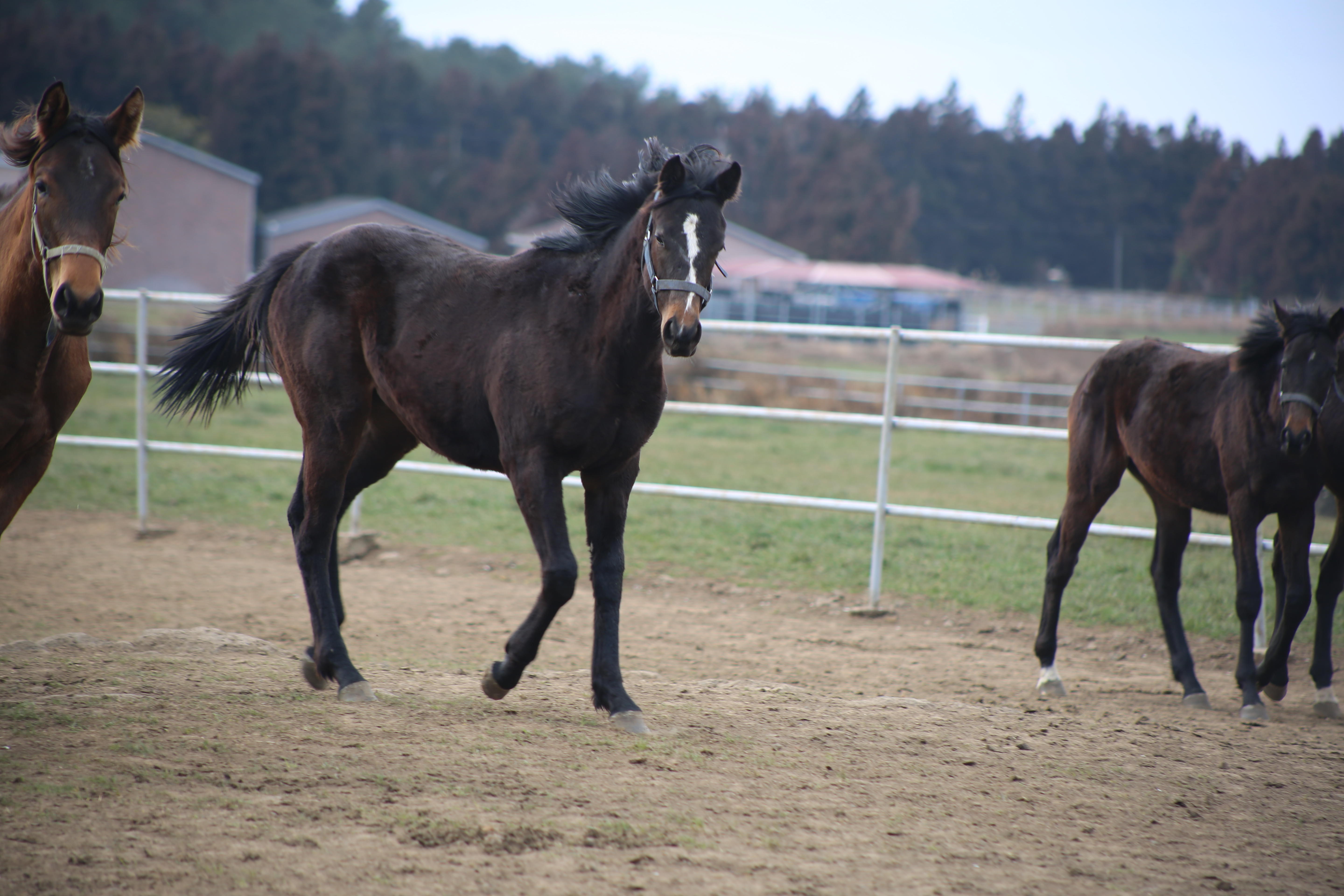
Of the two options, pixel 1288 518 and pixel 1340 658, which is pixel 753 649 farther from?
pixel 1340 658

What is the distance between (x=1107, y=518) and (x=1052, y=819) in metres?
8.49

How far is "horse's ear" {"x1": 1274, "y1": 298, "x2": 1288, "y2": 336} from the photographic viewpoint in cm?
466

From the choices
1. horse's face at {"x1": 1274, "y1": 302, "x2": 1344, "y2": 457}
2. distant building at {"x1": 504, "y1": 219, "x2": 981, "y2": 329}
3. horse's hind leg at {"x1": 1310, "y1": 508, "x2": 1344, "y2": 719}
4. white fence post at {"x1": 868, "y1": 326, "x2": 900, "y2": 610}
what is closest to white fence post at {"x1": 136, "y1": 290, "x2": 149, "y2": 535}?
white fence post at {"x1": 868, "y1": 326, "x2": 900, "y2": 610}

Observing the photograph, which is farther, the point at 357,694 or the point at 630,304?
the point at 357,694

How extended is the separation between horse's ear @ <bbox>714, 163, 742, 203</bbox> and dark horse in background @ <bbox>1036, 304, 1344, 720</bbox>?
280cm

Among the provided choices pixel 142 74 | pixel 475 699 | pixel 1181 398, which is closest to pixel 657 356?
pixel 475 699

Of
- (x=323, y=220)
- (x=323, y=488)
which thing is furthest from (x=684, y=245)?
(x=323, y=220)

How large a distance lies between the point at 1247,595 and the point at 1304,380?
109 centimetres

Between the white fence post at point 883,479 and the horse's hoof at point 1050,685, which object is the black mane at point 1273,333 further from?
the white fence post at point 883,479

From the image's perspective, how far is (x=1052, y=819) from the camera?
3.02 m

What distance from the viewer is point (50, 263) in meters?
3.36

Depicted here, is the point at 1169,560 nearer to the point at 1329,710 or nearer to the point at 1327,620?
the point at 1327,620

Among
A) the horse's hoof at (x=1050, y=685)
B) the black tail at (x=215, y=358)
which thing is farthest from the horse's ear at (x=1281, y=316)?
the black tail at (x=215, y=358)

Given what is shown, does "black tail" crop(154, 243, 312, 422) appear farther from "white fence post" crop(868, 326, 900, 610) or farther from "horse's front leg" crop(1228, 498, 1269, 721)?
"horse's front leg" crop(1228, 498, 1269, 721)
